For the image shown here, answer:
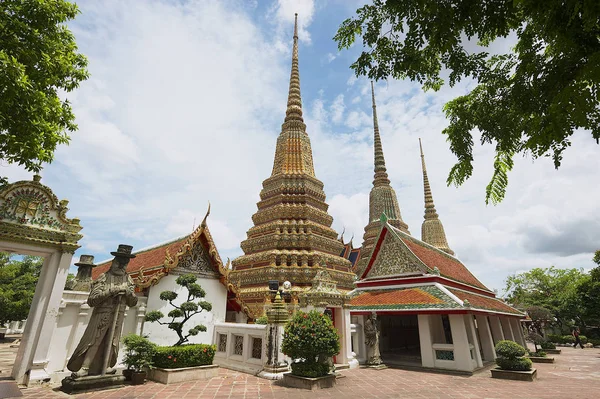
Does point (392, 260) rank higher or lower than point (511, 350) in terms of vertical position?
higher

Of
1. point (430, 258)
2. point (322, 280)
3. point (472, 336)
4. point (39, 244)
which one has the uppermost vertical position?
point (430, 258)

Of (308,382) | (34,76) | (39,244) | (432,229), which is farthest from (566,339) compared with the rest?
(34,76)

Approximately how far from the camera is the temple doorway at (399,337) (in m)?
16.7

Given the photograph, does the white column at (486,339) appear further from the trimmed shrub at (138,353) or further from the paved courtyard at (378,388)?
the trimmed shrub at (138,353)

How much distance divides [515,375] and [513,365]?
0.30 metres

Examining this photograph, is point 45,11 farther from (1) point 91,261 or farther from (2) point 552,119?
(2) point 552,119

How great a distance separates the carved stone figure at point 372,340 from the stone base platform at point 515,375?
3919 millimetres

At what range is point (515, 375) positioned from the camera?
1038cm

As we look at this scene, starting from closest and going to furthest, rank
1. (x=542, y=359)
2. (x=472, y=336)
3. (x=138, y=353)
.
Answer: (x=138, y=353), (x=472, y=336), (x=542, y=359)

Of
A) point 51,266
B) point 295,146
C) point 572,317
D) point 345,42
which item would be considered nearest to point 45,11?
point 51,266

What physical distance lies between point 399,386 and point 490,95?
7.85 m

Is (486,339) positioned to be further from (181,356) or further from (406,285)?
(181,356)

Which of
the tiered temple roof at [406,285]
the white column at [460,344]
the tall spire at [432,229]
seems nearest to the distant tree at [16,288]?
the tiered temple roof at [406,285]

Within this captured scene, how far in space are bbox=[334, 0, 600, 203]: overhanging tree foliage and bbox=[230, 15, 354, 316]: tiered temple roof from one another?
44.7 ft
